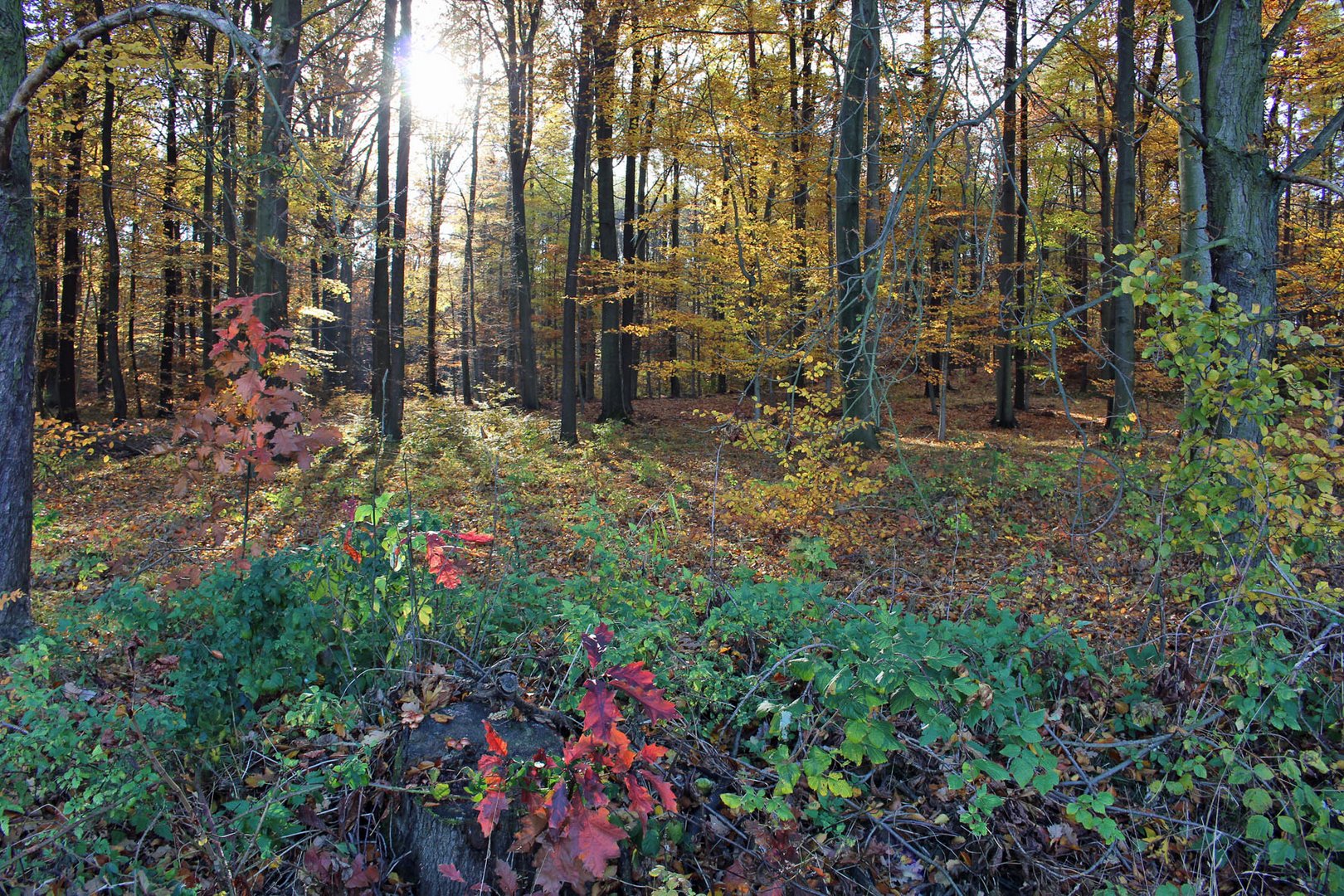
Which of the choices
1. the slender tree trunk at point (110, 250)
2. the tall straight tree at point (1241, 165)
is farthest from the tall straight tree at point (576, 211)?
the tall straight tree at point (1241, 165)

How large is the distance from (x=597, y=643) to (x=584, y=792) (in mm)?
580

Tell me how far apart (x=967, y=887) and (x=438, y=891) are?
6.44 ft

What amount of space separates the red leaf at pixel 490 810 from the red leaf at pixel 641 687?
52 cm

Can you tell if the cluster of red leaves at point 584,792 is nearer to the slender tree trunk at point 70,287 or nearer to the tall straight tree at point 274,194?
the tall straight tree at point 274,194

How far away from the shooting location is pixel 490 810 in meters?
2.33

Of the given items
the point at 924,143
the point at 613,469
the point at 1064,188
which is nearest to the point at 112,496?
the point at 613,469

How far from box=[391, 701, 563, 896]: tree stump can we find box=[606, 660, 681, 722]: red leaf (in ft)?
1.51

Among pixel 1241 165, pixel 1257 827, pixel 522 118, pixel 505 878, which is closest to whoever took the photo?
pixel 505 878

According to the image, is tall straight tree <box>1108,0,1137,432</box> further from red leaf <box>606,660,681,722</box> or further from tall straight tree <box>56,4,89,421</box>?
tall straight tree <box>56,4,89,421</box>

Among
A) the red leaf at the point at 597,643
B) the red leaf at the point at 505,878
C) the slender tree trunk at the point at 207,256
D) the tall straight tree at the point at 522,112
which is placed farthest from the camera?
the tall straight tree at the point at 522,112

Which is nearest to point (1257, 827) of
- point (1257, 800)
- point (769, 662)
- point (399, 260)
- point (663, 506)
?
point (1257, 800)

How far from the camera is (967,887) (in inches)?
107

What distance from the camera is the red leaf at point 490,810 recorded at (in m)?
2.30

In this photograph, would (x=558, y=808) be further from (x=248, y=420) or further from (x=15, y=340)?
(x=15, y=340)
